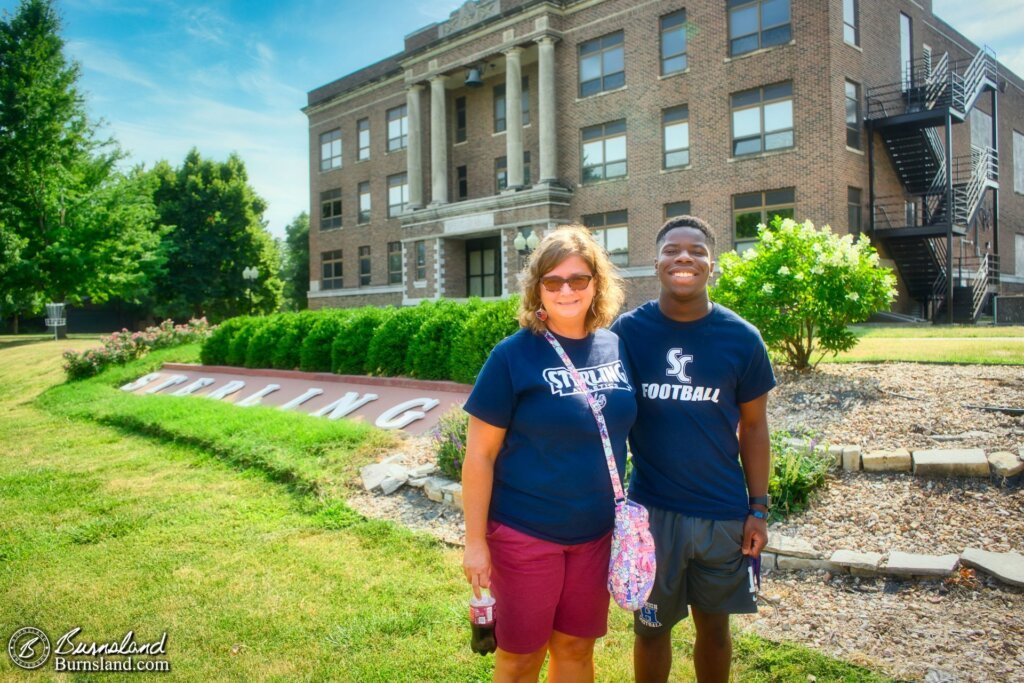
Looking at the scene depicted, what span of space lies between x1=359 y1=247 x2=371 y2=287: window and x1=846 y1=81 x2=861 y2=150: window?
24741 mm

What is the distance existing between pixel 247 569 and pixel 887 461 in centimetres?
521

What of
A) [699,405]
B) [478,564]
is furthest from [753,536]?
[478,564]

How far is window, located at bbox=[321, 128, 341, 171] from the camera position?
40.2 metres

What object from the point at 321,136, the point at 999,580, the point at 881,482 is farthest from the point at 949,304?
the point at 321,136

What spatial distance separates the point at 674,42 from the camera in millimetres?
24953

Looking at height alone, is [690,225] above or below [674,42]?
below

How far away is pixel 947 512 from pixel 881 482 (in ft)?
2.02

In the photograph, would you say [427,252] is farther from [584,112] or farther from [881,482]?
[881,482]

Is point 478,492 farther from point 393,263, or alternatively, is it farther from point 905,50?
point 393,263

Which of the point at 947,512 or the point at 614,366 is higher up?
the point at 614,366

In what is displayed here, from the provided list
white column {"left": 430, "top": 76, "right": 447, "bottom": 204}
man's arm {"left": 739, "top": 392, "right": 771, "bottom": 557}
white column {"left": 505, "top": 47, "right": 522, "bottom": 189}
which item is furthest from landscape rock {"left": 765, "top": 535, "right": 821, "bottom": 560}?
white column {"left": 430, "top": 76, "right": 447, "bottom": 204}

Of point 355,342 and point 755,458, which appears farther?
point 355,342

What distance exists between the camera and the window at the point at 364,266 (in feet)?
125

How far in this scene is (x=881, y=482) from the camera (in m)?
5.64
